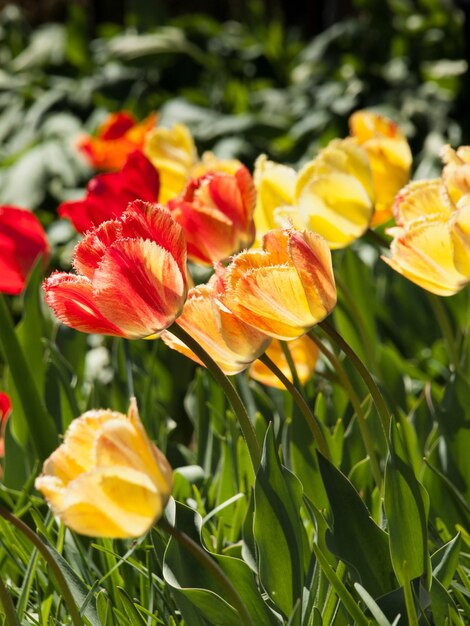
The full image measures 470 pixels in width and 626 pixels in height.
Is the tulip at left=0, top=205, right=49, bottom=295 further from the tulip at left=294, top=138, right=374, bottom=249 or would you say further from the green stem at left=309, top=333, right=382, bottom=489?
the green stem at left=309, top=333, right=382, bottom=489

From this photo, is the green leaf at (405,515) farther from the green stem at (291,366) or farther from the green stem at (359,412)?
the green stem at (291,366)

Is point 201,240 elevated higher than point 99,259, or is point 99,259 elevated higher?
point 99,259

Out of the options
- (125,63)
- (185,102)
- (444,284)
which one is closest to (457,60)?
(185,102)

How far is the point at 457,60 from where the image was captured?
3.83 m

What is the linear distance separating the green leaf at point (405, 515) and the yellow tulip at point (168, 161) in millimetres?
844

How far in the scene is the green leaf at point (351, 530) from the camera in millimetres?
984

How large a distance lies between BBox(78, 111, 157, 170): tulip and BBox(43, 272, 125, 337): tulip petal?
66.6 inches

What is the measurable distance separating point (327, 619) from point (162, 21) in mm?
4196

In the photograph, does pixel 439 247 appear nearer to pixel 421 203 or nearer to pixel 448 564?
pixel 421 203

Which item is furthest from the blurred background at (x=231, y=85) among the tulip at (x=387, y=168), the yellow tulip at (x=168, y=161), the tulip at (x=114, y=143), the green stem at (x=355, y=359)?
the green stem at (x=355, y=359)

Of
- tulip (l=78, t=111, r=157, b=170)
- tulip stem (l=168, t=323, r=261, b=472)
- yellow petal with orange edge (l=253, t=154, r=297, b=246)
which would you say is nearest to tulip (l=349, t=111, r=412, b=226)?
yellow petal with orange edge (l=253, t=154, r=297, b=246)

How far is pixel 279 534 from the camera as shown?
3.32ft

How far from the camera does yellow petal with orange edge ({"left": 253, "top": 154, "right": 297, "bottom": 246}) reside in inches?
55.6

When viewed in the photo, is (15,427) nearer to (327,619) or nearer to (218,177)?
(218,177)
